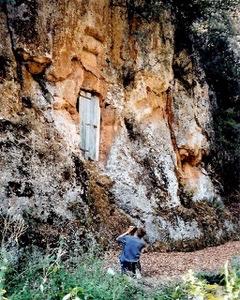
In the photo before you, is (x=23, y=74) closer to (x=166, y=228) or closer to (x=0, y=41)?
(x=0, y=41)

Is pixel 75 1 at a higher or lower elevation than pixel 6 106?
higher

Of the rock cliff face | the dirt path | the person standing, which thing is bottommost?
the dirt path

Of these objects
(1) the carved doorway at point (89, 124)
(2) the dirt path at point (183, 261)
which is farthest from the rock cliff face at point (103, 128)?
(2) the dirt path at point (183, 261)

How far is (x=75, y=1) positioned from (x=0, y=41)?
2958 millimetres

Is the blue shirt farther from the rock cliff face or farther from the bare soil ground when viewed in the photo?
the rock cliff face

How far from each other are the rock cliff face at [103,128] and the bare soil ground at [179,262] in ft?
2.09

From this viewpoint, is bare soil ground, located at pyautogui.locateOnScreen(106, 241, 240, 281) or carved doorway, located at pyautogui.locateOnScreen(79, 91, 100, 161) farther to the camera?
carved doorway, located at pyautogui.locateOnScreen(79, 91, 100, 161)

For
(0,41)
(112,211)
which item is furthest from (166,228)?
(0,41)

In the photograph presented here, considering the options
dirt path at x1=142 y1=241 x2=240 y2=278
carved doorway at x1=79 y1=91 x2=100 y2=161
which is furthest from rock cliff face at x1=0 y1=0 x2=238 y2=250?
dirt path at x1=142 y1=241 x2=240 y2=278

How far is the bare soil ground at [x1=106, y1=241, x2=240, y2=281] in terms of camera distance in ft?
30.5

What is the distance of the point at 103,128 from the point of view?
13.7 meters

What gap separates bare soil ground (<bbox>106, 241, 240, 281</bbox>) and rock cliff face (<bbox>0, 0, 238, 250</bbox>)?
0.64m

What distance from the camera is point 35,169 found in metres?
10.1

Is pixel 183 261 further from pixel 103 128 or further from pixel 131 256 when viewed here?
pixel 103 128
